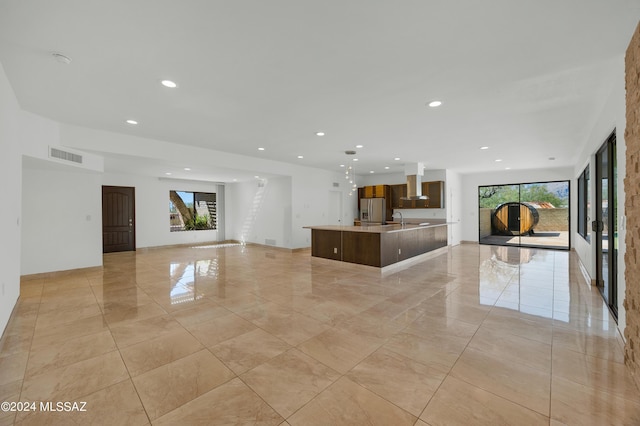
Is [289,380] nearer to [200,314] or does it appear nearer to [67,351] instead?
[200,314]

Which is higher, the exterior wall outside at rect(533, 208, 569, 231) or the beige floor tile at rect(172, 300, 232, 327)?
the exterior wall outside at rect(533, 208, 569, 231)

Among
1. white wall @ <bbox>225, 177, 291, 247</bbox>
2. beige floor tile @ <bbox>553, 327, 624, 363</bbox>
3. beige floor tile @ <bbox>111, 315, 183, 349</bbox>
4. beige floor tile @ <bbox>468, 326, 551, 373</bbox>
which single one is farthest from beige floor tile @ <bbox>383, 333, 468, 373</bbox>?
white wall @ <bbox>225, 177, 291, 247</bbox>

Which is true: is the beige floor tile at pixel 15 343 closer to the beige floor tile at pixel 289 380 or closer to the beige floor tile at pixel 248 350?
the beige floor tile at pixel 248 350

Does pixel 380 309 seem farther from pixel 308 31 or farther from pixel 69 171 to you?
pixel 69 171

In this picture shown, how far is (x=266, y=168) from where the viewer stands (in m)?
7.96

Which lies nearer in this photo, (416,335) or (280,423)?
(280,423)

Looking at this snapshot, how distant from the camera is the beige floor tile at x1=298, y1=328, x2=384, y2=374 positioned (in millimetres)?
2402

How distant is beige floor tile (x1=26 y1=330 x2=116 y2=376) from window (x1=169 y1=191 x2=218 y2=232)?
25.5ft

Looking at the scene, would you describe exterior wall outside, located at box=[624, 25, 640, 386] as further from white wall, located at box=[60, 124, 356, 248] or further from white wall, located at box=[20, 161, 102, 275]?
white wall, located at box=[20, 161, 102, 275]

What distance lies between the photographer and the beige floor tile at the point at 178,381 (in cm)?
191

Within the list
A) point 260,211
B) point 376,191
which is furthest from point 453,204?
point 260,211

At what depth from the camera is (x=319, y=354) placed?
254 centimetres

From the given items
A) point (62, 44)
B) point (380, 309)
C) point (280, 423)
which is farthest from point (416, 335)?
point (62, 44)

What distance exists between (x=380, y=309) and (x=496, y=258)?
5570 millimetres
